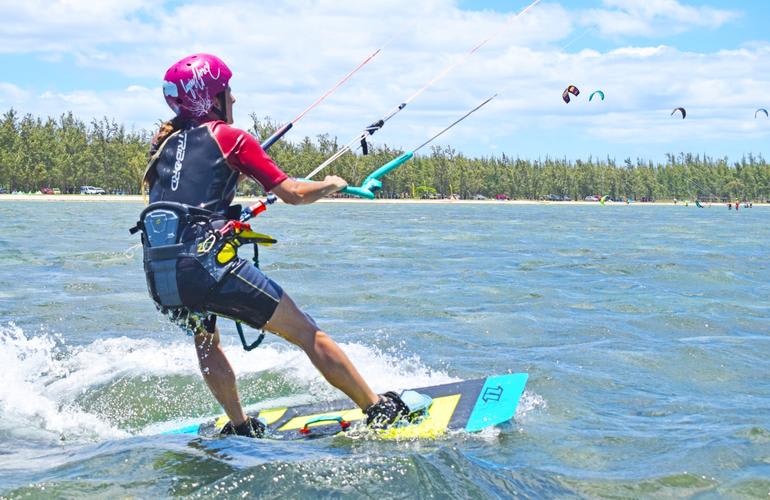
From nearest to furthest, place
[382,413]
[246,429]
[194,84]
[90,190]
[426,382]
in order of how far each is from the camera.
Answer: [194,84] < [382,413] < [246,429] < [426,382] < [90,190]

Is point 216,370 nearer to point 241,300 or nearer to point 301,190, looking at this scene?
point 241,300

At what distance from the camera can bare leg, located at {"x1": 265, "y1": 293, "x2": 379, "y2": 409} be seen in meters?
4.77

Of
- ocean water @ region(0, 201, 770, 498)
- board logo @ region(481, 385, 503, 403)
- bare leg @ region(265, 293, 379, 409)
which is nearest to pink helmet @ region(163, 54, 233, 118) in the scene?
bare leg @ region(265, 293, 379, 409)

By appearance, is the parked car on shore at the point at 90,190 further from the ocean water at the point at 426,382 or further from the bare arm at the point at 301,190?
the bare arm at the point at 301,190

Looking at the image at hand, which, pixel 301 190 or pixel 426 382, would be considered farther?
pixel 426 382

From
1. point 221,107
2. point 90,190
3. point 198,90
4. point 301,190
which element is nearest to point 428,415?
point 301,190

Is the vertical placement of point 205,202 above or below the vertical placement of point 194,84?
below

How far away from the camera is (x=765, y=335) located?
31.2 feet

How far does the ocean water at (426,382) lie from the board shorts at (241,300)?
719 mm

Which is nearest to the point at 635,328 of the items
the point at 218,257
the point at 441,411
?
the point at 441,411

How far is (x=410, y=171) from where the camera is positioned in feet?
437

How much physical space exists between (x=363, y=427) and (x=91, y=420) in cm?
238

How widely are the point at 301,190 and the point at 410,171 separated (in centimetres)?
12919

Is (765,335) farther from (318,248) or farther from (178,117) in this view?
(318,248)
